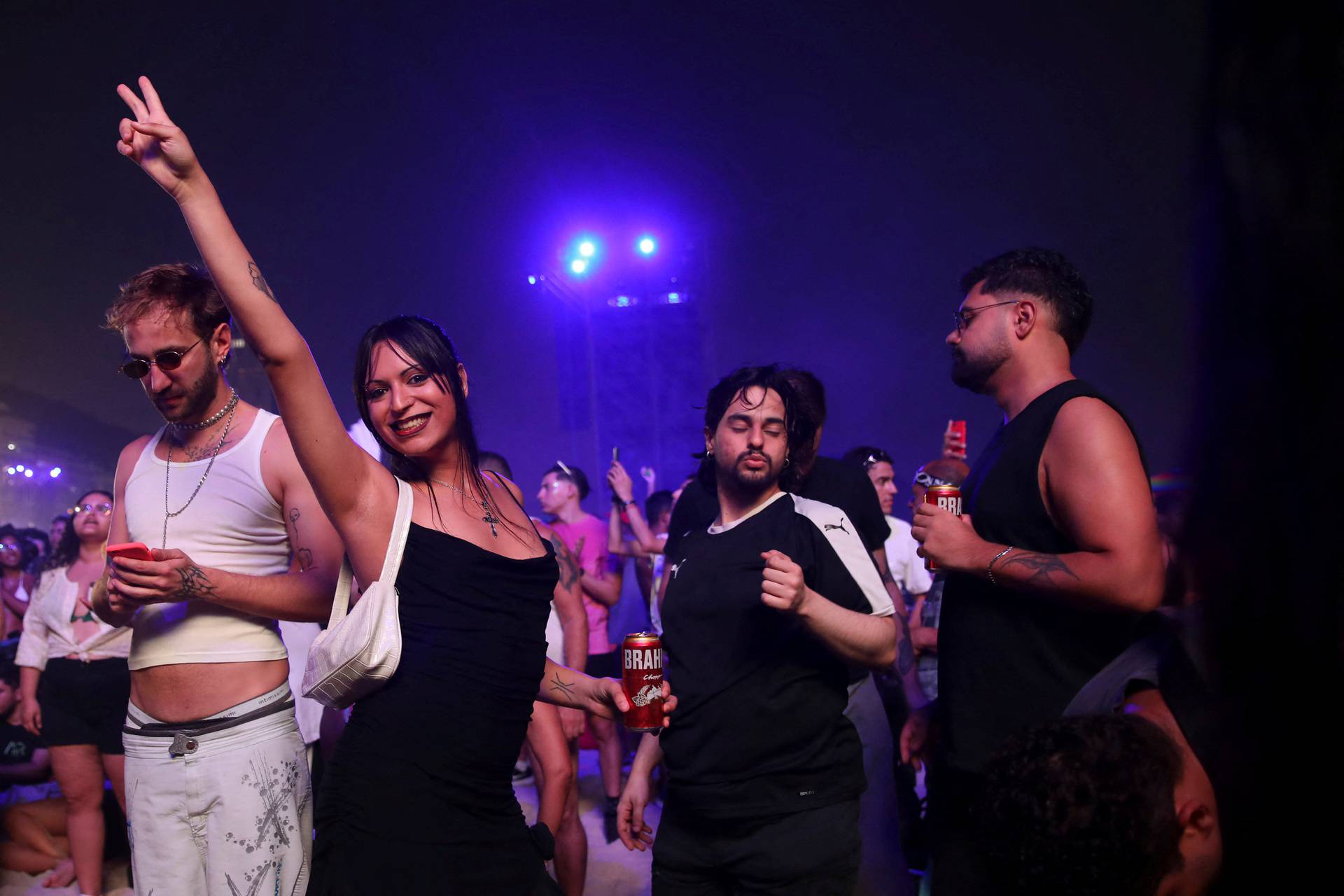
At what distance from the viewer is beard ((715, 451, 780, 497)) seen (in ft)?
6.88

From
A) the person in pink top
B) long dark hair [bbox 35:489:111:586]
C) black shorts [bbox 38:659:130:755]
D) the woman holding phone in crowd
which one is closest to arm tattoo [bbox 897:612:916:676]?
the person in pink top

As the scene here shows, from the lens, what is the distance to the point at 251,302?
128cm

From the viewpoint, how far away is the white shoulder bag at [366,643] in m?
1.34

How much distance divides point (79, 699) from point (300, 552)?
2918 mm

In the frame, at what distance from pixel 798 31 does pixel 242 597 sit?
363 inches

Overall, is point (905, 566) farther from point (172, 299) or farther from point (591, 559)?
point (172, 299)

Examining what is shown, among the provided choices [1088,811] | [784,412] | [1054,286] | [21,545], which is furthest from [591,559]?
[21,545]

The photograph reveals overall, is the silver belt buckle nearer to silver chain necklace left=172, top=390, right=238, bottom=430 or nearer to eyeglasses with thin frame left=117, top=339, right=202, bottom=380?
silver chain necklace left=172, top=390, right=238, bottom=430

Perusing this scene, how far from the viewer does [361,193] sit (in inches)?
356

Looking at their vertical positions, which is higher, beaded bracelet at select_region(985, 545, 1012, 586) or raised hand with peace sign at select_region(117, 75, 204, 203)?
raised hand with peace sign at select_region(117, 75, 204, 203)

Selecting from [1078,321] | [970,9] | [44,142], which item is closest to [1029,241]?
[970,9]

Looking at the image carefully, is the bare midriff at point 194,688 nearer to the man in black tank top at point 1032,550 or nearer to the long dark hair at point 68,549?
the man in black tank top at point 1032,550

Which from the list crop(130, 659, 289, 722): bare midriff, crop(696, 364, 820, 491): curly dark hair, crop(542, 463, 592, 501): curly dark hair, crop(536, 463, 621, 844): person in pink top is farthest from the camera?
crop(542, 463, 592, 501): curly dark hair

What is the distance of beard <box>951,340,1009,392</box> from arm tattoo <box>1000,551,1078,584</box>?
1.58 ft
